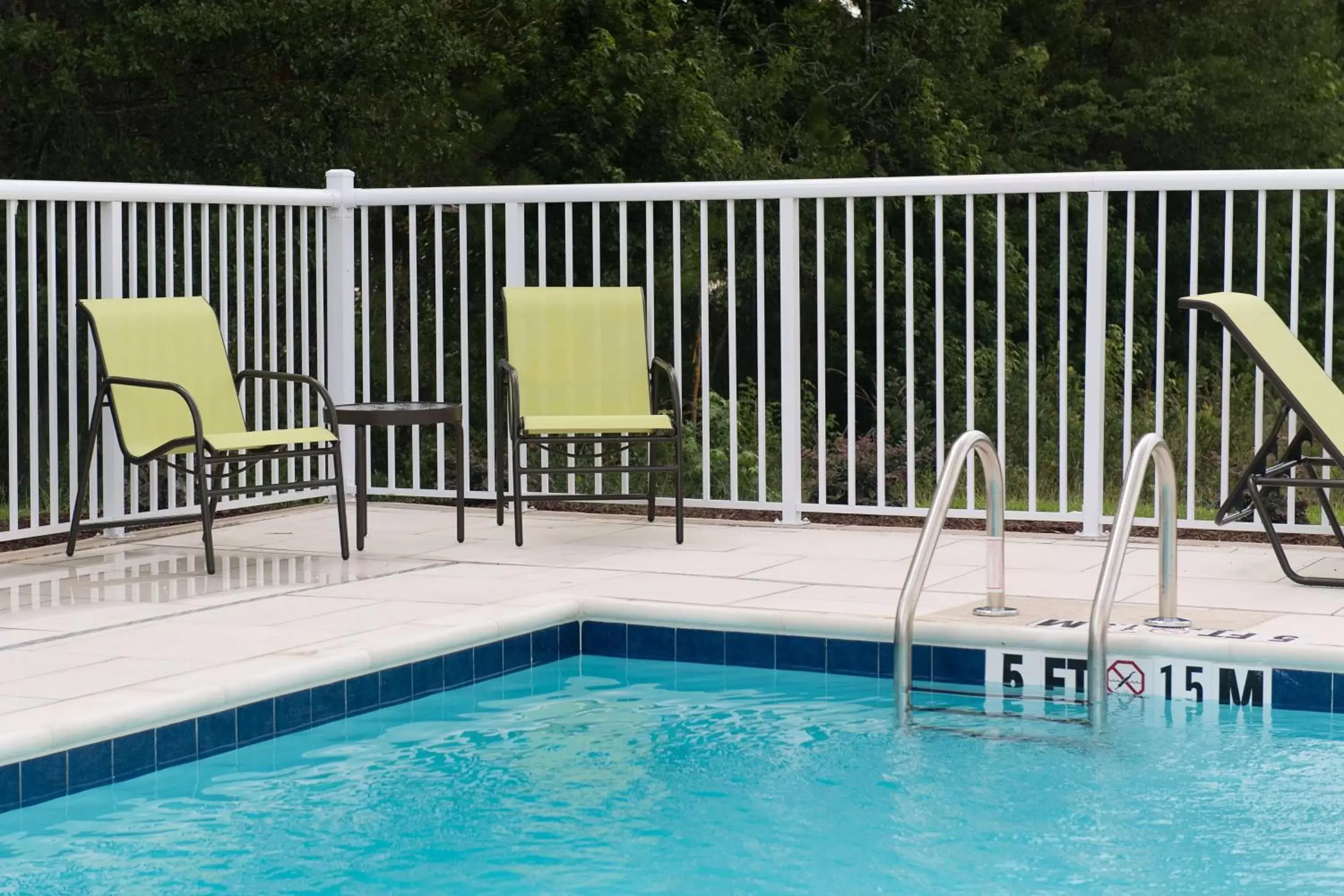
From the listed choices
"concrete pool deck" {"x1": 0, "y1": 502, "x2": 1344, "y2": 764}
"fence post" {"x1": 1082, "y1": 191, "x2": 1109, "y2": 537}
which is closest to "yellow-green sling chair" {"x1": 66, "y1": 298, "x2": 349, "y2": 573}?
"concrete pool deck" {"x1": 0, "y1": 502, "x2": 1344, "y2": 764}

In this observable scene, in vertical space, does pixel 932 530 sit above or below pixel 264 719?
above

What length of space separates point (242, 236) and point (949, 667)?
3.36 meters

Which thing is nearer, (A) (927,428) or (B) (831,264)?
(A) (927,428)

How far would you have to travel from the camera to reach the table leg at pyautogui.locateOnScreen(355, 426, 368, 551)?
19.6 feet

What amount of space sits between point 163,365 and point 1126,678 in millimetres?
3169

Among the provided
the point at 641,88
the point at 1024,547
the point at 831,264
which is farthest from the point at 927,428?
the point at 1024,547

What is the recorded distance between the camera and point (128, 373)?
5.71 meters

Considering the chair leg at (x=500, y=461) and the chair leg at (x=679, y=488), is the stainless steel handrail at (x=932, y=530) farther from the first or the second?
the chair leg at (x=500, y=461)

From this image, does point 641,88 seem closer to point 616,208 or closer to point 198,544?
point 616,208

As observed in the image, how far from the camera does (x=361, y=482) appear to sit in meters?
6.12

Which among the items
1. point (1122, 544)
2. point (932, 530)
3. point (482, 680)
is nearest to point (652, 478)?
point (482, 680)

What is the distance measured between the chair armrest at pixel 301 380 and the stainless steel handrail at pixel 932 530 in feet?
7.45

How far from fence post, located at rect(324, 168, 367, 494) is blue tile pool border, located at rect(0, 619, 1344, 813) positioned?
2.63 meters

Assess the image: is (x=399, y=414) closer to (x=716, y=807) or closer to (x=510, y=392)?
(x=510, y=392)
